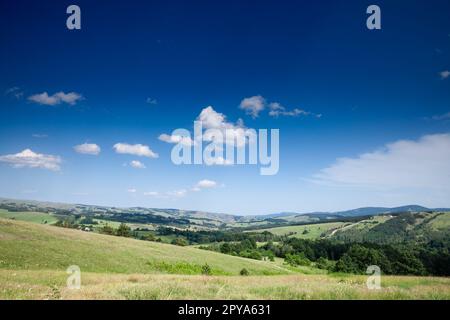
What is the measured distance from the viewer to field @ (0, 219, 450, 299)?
456 inches

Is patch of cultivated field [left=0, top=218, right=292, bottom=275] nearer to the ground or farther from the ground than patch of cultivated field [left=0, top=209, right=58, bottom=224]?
farther from the ground

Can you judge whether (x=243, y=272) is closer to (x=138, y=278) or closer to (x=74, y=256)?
(x=74, y=256)

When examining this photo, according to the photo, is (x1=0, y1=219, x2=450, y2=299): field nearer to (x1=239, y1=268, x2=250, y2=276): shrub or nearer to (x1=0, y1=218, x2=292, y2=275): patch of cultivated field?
(x1=0, y1=218, x2=292, y2=275): patch of cultivated field

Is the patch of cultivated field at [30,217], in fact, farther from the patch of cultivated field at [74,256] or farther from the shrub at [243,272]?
the shrub at [243,272]

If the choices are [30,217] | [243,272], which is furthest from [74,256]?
[30,217]

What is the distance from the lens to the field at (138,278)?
11.6 m

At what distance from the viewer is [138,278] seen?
55.5 feet

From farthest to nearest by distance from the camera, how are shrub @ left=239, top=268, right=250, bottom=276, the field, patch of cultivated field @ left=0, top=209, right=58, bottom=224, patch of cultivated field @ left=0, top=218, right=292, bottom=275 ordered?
patch of cultivated field @ left=0, top=209, right=58, bottom=224 < shrub @ left=239, top=268, right=250, bottom=276 < patch of cultivated field @ left=0, top=218, right=292, bottom=275 < the field

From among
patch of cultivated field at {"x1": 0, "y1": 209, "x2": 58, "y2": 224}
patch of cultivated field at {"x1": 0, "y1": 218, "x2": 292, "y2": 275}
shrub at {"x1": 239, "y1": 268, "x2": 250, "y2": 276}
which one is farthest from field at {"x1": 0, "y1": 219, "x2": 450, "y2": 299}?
patch of cultivated field at {"x1": 0, "y1": 209, "x2": 58, "y2": 224}

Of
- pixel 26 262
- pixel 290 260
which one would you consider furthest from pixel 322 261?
pixel 26 262

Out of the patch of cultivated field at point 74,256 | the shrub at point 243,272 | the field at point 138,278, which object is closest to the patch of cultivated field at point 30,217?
the patch of cultivated field at point 74,256

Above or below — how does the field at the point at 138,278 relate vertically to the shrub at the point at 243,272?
above
